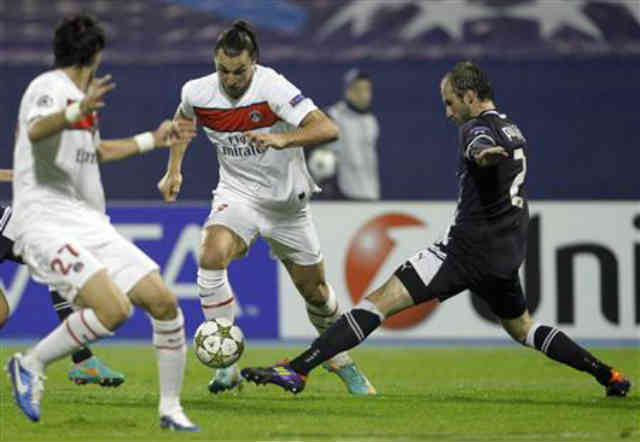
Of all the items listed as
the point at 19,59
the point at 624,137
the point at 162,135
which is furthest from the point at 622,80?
the point at 162,135

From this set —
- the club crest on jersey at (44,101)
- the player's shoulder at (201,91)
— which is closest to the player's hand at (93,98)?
the club crest on jersey at (44,101)

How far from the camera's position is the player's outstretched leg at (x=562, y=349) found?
27.0ft

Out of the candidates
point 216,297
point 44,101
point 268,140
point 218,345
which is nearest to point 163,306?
point 44,101

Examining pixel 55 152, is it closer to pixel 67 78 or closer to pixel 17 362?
pixel 67 78

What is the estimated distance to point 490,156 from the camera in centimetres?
748

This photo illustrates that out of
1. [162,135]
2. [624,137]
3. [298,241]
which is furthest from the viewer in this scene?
[624,137]

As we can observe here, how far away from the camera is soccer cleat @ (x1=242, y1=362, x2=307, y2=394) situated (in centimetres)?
761

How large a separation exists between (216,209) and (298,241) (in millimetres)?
535

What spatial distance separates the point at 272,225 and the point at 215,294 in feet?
1.83

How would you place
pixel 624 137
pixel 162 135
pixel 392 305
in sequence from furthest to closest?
pixel 624 137
pixel 392 305
pixel 162 135

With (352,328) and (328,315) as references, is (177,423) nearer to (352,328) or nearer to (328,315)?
(352,328)

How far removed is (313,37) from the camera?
18641 millimetres

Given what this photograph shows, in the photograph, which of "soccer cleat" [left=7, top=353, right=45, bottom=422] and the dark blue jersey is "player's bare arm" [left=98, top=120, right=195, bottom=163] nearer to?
"soccer cleat" [left=7, top=353, right=45, bottom=422]

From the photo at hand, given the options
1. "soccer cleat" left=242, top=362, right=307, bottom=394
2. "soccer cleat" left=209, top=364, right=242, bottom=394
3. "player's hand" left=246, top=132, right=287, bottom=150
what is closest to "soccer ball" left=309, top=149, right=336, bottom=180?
"soccer cleat" left=209, top=364, right=242, bottom=394
